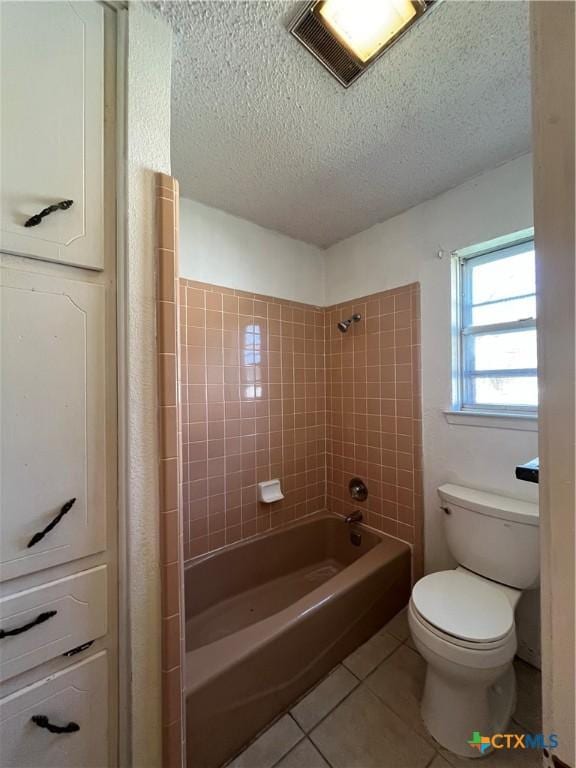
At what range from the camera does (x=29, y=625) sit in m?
0.60

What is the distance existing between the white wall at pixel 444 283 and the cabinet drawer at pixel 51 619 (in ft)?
5.20

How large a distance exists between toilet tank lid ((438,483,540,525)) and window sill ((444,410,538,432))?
0.33m

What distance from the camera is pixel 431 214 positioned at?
63.2 inches

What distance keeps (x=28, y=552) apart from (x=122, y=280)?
2.08 feet

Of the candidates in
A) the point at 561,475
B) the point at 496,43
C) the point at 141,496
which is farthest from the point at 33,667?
the point at 496,43

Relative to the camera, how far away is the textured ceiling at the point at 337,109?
2.65 ft

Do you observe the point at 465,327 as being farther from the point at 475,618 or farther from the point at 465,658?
the point at 465,658

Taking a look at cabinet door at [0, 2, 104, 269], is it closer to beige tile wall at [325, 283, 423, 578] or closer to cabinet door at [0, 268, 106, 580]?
cabinet door at [0, 268, 106, 580]

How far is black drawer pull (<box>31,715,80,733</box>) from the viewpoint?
613 millimetres

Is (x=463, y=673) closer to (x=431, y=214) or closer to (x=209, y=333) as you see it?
(x=209, y=333)

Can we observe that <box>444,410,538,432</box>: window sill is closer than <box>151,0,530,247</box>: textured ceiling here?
No

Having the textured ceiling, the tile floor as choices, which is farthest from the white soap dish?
the textured ceiling

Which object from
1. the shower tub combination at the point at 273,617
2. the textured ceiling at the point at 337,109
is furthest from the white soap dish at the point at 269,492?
the textured ceiling at the point at 337,109

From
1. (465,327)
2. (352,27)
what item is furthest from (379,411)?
(352,27)
